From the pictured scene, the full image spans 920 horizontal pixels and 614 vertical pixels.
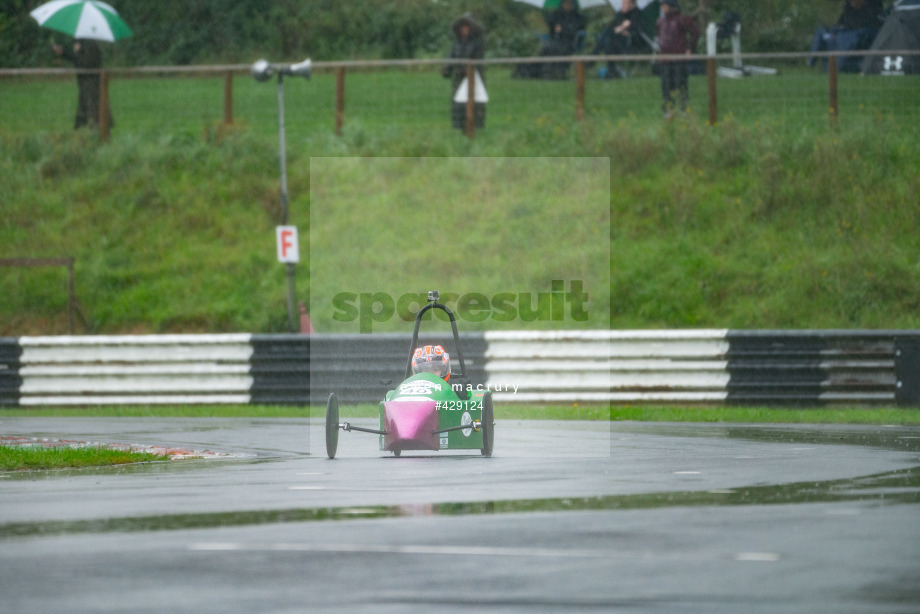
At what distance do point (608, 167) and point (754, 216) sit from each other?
2.91 m

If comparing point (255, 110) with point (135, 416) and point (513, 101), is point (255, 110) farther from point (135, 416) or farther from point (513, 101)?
point (135, 416)

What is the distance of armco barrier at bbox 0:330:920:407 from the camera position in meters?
18.3

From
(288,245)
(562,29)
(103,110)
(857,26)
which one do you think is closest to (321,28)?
(103,110)

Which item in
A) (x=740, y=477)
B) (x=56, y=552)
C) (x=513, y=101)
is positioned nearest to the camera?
(x=56, y=552)

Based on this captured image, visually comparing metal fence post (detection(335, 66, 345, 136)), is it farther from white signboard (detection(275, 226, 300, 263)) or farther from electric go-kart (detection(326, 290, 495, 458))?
electric go-kart (detection(326, 290, 495, 458))

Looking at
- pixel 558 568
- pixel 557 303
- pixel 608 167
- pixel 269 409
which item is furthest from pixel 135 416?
pixel 558 568

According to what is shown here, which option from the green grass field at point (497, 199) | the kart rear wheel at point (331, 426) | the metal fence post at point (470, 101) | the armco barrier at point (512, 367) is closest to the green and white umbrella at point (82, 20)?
the green grass field at point (497, 199)

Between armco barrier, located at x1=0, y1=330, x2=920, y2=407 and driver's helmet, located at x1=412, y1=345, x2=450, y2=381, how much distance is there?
6166 mm

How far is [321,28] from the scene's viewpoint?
4547 centimetres

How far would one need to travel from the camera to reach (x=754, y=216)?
24.6 metres

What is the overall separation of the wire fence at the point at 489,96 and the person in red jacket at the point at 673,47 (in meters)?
0.23

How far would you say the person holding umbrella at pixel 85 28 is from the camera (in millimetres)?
26906

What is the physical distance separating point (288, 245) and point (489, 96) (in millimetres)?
6361

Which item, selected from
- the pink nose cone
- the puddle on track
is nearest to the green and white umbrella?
the pink nose cone
